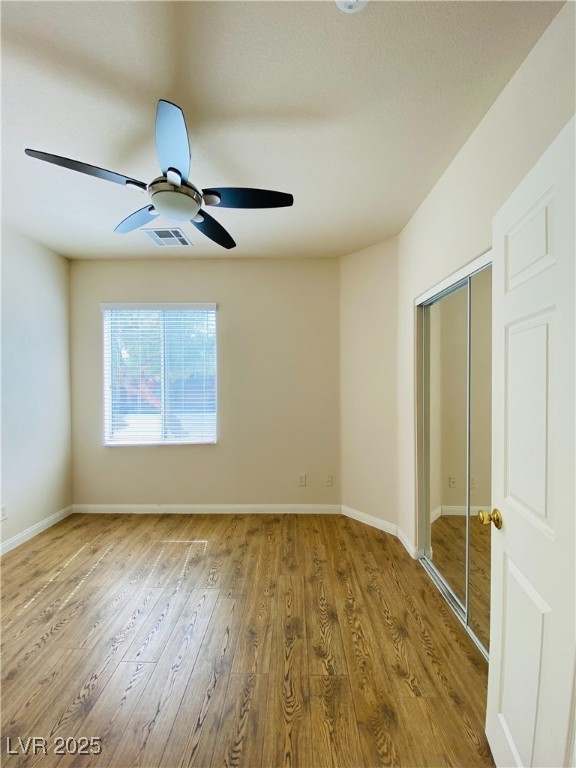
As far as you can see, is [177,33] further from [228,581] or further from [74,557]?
[74,557]

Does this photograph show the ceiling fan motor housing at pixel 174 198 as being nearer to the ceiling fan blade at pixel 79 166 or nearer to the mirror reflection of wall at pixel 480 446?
the ceiling fan blade at pixel 79 166

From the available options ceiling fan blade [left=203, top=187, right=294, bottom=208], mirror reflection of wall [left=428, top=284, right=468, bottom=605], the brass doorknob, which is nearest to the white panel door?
the brass doorknob

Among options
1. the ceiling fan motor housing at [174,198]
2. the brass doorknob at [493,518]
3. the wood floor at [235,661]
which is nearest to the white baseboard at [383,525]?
the wood floor at [235,661]

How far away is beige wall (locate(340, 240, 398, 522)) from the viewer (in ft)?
10.0

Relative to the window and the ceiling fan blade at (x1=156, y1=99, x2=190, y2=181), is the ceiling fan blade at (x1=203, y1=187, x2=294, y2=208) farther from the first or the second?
the window

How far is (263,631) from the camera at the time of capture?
184cm

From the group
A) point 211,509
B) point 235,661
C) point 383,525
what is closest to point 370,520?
point 383,525

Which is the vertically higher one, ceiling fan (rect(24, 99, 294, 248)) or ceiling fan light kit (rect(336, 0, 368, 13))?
ceiling fan light kit (rect(336, 0, 368, 13))

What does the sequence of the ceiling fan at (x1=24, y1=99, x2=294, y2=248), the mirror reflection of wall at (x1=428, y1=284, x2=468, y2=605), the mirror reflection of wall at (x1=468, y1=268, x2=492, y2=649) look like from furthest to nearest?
the mirror reflection of wall at (x1=428, y1=284, x2=468, y2=605), the mirror reflection of wall at (x1=468, y1=268, x2=492, y2=649), the ceiling fan at (x1=24, y1=99, x2=294, y2=248)

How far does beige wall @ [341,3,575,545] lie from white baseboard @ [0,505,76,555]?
3080 millimetres

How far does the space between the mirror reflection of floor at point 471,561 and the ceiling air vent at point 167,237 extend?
321cm

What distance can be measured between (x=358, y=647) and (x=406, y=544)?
1.23 meters

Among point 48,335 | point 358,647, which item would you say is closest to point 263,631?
point 358,647

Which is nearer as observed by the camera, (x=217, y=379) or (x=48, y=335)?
(x=48, y=335)
